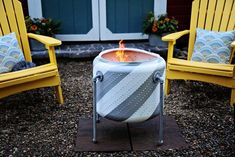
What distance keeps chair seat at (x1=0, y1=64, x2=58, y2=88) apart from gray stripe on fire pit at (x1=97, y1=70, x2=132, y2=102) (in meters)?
0.73

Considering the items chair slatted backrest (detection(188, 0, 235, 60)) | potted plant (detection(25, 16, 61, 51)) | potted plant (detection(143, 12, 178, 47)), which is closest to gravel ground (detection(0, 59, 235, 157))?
chair slatted backrest (detection(188, 0, 235, 60))

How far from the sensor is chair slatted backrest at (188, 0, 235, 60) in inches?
132

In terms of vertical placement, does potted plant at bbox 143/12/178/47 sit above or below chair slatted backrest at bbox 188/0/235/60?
below

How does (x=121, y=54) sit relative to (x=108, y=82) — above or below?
above

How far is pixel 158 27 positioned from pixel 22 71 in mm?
2278

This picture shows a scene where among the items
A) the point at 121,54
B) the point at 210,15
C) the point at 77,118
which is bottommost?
the point at 77,118

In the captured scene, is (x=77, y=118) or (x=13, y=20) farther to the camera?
(x=13, y=20)

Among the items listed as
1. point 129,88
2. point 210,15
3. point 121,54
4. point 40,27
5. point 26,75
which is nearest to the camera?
point 129,88

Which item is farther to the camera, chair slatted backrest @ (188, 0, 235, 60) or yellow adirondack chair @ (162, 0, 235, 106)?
chair slatted backrest @ (188, 0, 235, 60)

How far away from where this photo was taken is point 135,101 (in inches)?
85.0

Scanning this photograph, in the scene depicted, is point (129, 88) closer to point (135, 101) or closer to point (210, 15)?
point (135, 101)

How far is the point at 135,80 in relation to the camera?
2.11 meters

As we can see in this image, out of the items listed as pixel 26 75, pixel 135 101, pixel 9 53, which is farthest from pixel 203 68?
pixel 9 53

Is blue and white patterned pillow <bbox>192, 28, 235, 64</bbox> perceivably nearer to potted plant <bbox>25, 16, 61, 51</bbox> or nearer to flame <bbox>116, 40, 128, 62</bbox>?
flame <bbox>116, 40, 128, 62</bbox>
